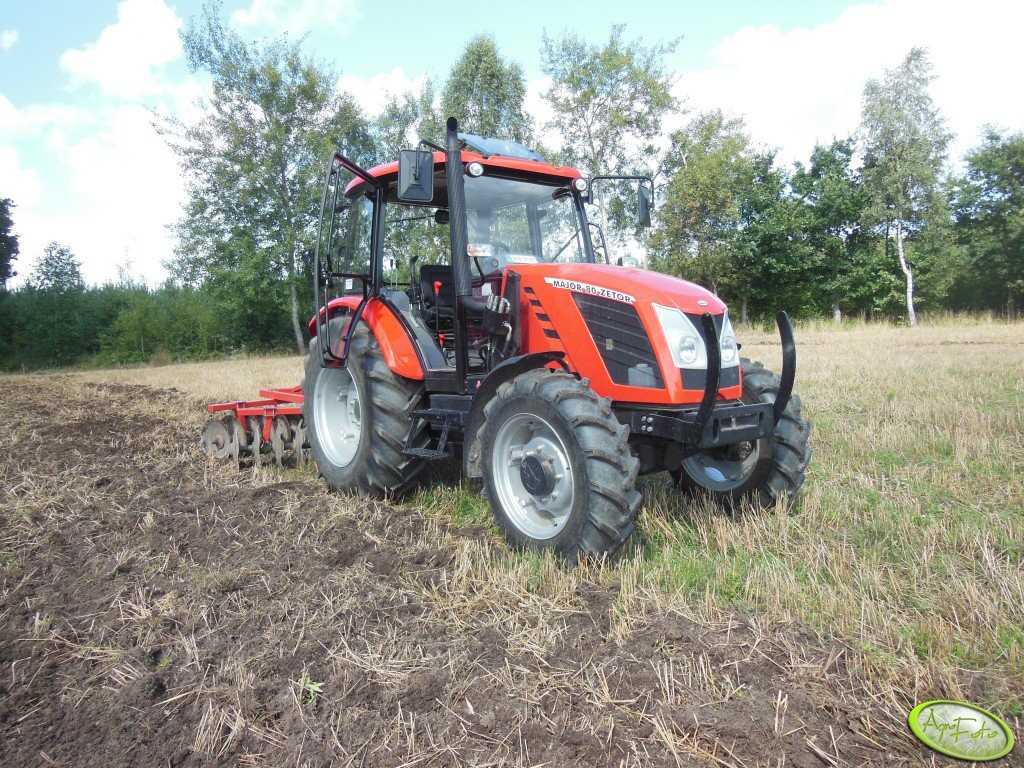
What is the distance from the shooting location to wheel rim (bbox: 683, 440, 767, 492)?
392cm

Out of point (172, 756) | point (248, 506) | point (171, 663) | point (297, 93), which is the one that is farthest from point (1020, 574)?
point (297, 93)

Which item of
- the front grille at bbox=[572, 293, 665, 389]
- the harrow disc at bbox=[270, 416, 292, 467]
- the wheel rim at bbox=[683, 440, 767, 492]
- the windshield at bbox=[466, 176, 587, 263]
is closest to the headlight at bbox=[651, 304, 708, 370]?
the front grille at bbox=[572, 293, 665, 389]

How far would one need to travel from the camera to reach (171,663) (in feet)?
8.36

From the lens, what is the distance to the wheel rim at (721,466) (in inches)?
154

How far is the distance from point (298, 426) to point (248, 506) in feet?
5.10

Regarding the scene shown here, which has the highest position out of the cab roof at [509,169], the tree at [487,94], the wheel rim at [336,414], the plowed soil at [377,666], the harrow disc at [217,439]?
the tree at [487,94]

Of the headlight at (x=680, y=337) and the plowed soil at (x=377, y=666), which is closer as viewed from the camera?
the plowed soil at (x=377, y=666)

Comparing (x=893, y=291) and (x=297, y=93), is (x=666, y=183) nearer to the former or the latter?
(x=893, y=291)

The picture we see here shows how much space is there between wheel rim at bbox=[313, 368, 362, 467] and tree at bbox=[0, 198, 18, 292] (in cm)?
3617

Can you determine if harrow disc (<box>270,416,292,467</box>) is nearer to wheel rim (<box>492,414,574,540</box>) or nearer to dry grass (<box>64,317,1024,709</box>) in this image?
dry grass (<box>64,317,1024,709</box>)

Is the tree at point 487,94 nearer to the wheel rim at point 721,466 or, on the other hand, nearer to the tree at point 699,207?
the tree at point 699,207

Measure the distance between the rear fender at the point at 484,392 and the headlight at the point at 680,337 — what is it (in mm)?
592

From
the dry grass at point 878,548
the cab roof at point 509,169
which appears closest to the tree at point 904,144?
the dry grass at point 878,548

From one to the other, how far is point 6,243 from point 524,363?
3986 cm
